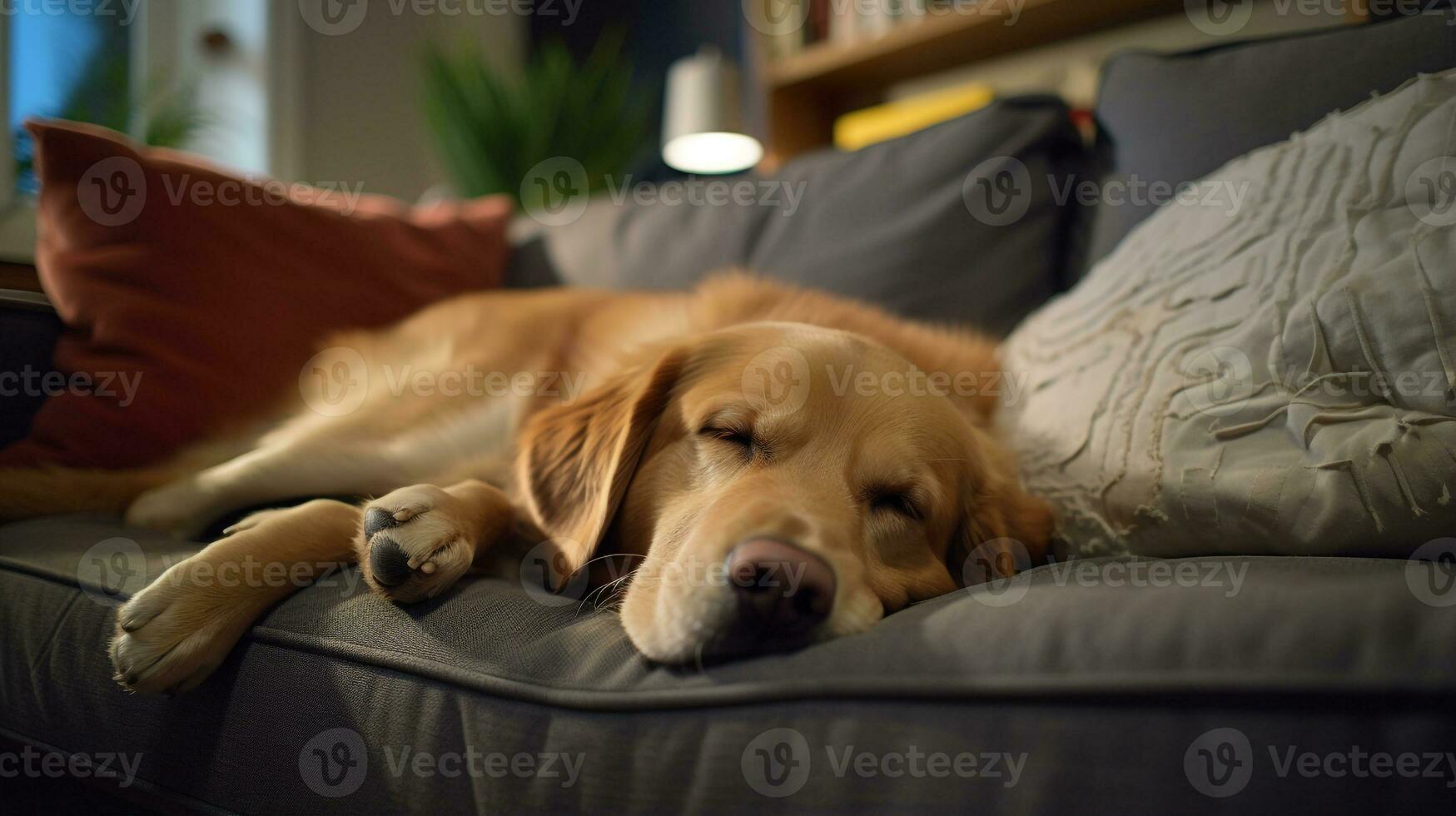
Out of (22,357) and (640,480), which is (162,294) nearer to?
(22,357)

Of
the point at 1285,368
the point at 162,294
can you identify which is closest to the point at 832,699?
the point at 1285,368

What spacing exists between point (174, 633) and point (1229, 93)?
2.19m

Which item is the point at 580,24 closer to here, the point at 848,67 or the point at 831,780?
the point at 848,67

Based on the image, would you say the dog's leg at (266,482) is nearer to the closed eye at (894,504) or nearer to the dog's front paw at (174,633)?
the dog's front paw at (174,633)

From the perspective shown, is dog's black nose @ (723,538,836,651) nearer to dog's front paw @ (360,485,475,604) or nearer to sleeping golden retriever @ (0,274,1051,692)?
sleeping golden retriever @ (0,274,1051,692)

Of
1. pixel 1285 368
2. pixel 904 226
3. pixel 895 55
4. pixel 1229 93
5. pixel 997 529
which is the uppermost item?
pixel 895 55

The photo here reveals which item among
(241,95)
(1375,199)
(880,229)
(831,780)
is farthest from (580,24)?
(831,780)

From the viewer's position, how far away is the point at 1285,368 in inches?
44.7

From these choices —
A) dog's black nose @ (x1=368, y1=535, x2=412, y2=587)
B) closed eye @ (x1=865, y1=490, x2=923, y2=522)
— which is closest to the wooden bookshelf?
closed eye @ (x1=865, y1=490, x2=923, y2=522)

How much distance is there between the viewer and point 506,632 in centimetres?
103

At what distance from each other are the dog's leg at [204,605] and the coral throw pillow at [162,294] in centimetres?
79

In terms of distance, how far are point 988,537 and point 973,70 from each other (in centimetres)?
323

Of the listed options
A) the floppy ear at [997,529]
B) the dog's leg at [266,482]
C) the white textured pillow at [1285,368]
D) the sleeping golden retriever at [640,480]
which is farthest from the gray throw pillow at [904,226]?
the dog's leg at [266,482]

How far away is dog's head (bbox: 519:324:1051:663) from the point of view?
1128mm
